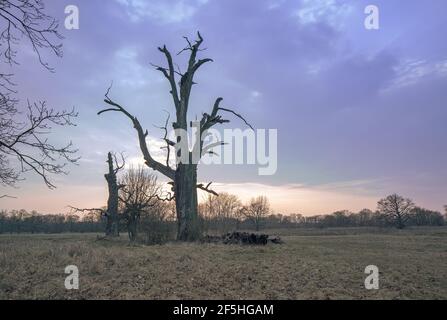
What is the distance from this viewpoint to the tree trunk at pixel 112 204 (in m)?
31.4

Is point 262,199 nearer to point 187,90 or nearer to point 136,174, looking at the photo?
point 136,174

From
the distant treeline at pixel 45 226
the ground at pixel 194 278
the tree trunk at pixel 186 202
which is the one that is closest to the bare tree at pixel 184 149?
the tree trunk at pixel 186 202

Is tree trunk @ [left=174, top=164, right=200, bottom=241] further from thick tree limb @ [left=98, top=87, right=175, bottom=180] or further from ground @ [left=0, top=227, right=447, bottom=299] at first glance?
ground @ [left=0, top=227, right=447, bottom=299]

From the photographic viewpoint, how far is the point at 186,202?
18797mm

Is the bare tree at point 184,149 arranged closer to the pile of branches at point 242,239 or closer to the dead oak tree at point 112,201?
the pile of branches at point 242,239

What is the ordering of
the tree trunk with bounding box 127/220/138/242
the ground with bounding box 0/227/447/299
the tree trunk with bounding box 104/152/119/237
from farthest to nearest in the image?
the tree trunk with bounding box 104/152/119/237 < the tree trunk with bounding box 127/220/138/242 < the ground with bounding box 0/227/447/299

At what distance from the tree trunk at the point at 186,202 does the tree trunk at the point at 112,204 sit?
13928mm

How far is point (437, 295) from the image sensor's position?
353 inches

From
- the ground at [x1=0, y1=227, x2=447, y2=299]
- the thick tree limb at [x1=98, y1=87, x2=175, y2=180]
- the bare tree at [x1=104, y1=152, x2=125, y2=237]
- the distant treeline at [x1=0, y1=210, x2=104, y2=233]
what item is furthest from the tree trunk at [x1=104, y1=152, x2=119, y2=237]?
the distant treeline at [x1=0, y1=210, x2=104, y2=233]

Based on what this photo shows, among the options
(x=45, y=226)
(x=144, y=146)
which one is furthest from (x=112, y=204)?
(x=45, y=226)

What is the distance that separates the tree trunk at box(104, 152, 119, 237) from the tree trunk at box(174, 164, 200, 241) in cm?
1393

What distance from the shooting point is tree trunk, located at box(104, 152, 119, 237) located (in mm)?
31359

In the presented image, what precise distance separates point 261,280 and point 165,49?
1458cm
